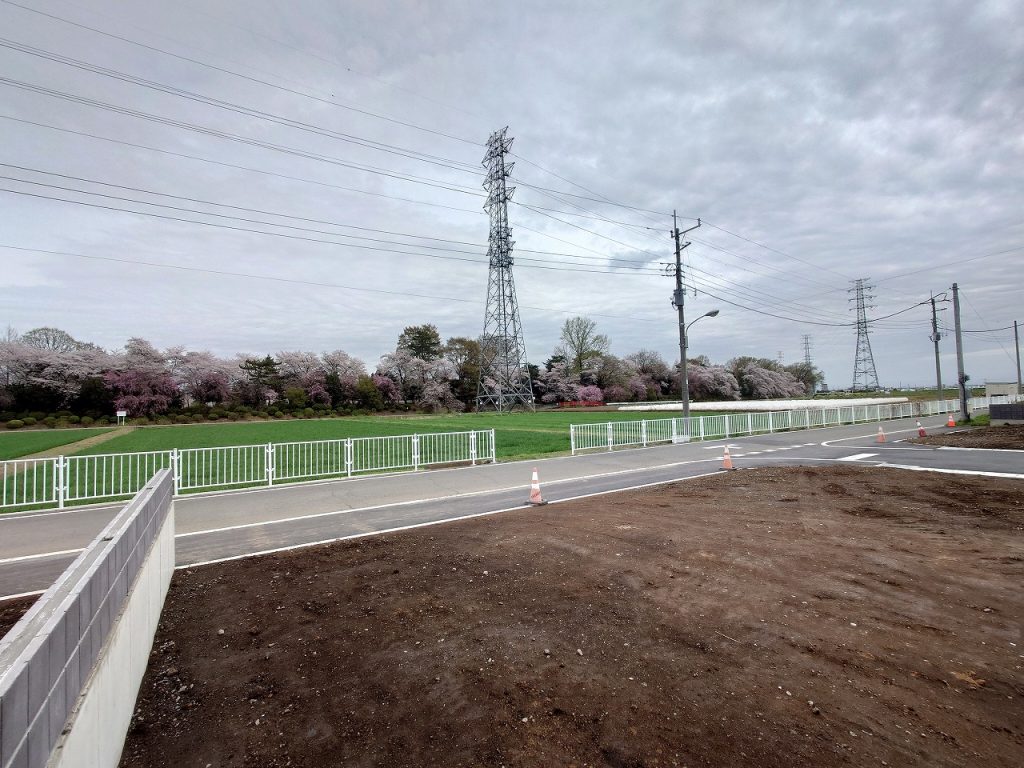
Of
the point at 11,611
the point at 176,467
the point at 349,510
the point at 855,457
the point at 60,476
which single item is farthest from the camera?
the point at 855,457

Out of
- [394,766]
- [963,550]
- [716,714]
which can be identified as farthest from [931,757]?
[963,550]

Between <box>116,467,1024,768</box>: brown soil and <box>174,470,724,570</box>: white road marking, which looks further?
<box>174,470,724,570</box>: white road marking

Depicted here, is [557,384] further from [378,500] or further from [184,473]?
[378,500]

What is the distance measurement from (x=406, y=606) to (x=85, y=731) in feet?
9.17

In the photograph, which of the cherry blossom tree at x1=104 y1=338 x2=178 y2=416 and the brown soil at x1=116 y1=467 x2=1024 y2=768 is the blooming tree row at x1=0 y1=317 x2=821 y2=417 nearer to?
the cherry blossom tree at x1=104 y1=338 x2=178 y2=416

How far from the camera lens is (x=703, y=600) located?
4.62m

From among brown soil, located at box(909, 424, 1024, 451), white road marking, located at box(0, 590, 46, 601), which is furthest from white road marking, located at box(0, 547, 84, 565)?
brown soil, located at box(909, 424, 1024, 451)

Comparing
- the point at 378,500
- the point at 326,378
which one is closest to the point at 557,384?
the point at 326,378

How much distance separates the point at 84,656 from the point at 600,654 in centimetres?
317

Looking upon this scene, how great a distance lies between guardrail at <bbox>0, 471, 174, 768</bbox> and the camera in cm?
152

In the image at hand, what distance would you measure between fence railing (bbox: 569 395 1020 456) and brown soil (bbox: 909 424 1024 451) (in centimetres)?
689

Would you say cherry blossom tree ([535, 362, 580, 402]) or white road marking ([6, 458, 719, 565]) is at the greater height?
cherry blossom tree ([535, 362, 580, 402])

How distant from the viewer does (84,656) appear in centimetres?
219

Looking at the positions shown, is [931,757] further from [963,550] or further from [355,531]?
[355,531]
